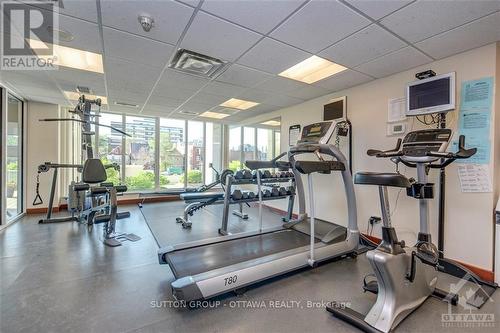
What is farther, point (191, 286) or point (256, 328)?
point (191, 286)

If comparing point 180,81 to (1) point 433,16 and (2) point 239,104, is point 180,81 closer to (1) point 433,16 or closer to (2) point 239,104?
(2) point 239,104

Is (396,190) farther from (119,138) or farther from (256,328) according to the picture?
(119,138)

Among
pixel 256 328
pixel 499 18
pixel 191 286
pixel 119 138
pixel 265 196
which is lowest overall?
pixel 256 328

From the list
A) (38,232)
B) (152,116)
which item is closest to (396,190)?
(38,232)

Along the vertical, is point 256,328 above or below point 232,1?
below

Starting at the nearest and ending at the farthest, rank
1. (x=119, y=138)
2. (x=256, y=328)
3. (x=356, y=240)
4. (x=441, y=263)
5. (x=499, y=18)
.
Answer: (x=256, y=328), (x=499, y=18), (x=441, y=263), (x=356, y=240), (x=119, y=138)

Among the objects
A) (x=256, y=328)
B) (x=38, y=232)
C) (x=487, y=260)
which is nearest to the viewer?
(x=256, y=328)

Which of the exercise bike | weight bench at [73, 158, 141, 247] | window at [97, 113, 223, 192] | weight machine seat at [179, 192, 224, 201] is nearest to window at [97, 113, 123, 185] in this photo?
window at [97, 113, 223, 192]

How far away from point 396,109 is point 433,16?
53.2 inches

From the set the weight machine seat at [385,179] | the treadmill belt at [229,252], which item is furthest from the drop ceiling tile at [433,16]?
the treadmill belt at [229,252]

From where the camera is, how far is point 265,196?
12.6ft

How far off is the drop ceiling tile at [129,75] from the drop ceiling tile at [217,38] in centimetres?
93

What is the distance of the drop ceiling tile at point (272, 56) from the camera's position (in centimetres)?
238

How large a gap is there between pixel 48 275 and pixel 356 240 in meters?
3.45
